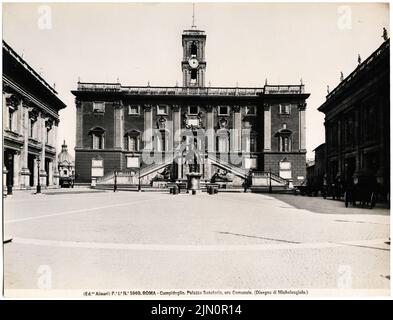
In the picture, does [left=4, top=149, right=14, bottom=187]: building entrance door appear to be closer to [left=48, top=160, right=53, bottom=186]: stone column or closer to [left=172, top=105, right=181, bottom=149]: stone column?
[left=48, top=160, right=53, bottom=186]: stone column

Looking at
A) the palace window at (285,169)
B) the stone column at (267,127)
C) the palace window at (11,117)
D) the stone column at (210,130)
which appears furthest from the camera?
the stone column at (210,130)

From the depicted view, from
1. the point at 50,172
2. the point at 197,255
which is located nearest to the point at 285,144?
the point at 50,172

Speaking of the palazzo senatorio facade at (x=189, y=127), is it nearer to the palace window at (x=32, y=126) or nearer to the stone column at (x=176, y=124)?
the stone column at (x=176, y=124)

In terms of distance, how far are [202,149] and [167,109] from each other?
702 centimetres

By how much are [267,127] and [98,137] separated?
21.7 metres

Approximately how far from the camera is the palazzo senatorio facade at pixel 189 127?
50.0 meters

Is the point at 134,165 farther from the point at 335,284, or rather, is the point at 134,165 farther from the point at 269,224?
the point at 335,284

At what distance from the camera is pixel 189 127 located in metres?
51.1

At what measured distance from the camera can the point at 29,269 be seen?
22.1 ft

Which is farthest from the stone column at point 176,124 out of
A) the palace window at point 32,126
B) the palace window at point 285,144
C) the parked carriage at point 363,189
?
the parked carriage at point 363,189

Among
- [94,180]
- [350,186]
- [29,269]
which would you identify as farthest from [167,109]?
[29,269]

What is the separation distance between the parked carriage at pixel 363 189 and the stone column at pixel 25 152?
27.2 metres

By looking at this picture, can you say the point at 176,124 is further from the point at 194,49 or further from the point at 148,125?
the point at 194,49

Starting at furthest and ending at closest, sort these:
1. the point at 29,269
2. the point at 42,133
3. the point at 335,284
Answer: the point at 42,133 → the point at 29,269 → the point at 335,284
